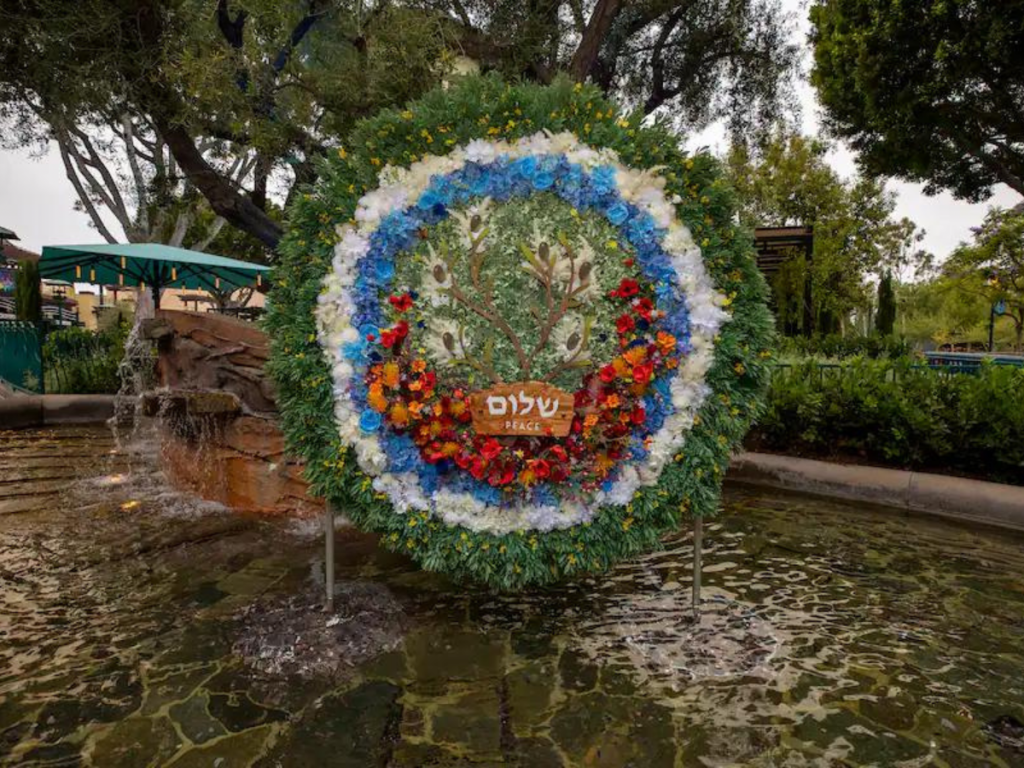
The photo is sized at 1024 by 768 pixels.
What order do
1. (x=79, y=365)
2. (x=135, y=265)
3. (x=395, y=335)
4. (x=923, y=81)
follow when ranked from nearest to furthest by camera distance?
(x=395, y=335) → (x=79, y=365) → (x=135, y=265) → (x=923, y=81)

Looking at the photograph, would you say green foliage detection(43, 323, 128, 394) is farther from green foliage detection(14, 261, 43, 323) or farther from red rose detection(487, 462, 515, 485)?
red rose detection(487, 462, 515, 485)

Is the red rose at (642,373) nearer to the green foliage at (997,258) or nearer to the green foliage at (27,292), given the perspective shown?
the green foliage at (27,292)

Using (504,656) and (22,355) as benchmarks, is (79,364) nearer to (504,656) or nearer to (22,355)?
(22,355)

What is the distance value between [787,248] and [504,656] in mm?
18744

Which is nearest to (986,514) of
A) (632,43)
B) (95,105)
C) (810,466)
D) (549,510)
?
(810,466)

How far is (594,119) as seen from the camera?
3.42m

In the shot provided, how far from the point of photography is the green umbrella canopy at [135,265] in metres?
10.8

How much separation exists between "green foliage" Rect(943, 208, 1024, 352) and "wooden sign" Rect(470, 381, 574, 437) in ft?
67.9

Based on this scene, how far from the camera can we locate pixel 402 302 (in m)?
3.43

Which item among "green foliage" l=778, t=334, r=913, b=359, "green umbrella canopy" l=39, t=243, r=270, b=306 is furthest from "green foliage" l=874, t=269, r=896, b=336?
"green umbrella canopy" l=39, t=243, r=270, b=306

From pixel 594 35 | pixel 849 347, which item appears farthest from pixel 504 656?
pixel 849 347

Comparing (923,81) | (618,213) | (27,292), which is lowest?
(618,213)

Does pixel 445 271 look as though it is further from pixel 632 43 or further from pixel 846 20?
pixel 632 43

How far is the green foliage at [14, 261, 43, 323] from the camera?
1480 centimetres
